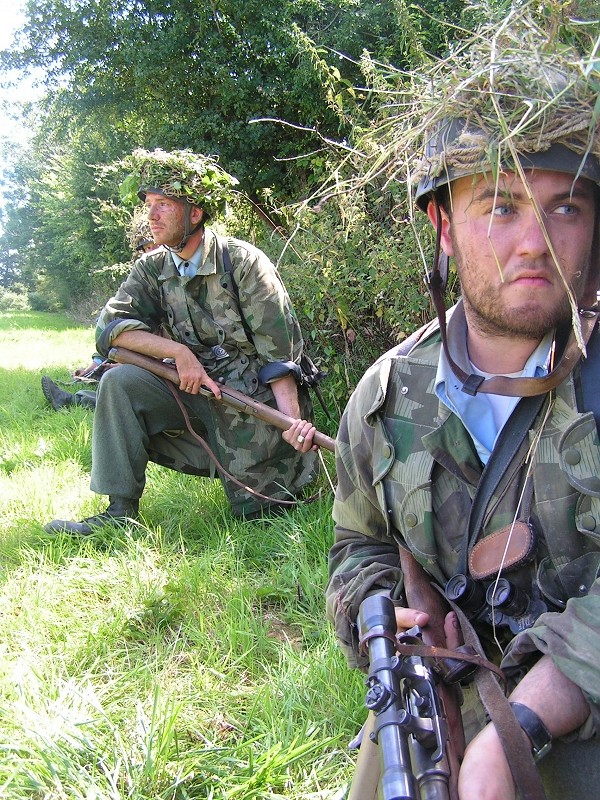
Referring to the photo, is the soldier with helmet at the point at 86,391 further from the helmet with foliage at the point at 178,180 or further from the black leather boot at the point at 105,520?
the black leather boot at the point at 105,520

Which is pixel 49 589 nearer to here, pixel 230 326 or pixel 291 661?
pixel 291 661

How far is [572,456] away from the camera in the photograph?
1.73 m

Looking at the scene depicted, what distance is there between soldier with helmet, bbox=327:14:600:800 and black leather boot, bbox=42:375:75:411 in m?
6.97

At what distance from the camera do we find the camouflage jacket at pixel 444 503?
1.66 m

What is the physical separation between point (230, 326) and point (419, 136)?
113 inches

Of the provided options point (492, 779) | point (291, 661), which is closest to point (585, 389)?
point (492, 779)

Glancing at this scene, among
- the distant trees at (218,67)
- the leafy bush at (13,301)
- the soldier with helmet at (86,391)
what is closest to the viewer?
the soldier with helmet at (86,391)

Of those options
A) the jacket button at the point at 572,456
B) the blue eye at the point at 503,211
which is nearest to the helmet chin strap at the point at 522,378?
the jacket button at the point at 572,456

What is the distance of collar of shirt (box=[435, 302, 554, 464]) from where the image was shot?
6.45ft

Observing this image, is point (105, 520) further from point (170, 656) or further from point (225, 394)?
point (170, 656)

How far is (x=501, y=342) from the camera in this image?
2.04 metres

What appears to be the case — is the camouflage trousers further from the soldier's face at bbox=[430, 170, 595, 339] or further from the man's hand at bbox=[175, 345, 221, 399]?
the soldier's face at bbox=[430, 170, 595, 339]

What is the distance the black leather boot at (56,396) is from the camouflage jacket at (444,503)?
683cm

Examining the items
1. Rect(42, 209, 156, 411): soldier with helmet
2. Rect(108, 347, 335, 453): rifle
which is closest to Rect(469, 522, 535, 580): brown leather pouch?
Rect(108, 347, 335, 453): rifle
